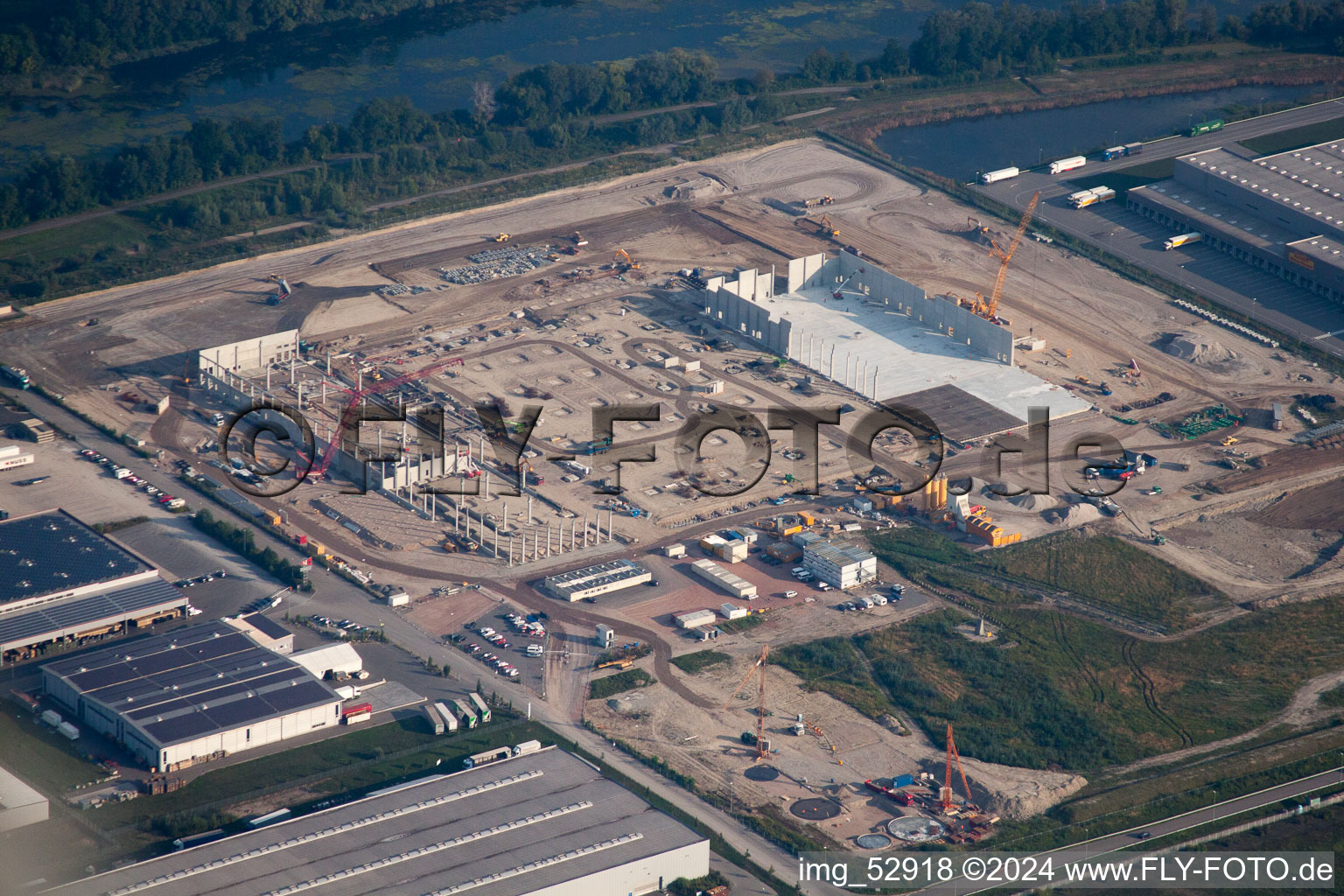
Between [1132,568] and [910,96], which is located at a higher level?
[910,96]

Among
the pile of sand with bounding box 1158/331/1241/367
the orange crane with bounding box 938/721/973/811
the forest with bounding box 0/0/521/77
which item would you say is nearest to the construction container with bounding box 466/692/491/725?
the orange crane with bounding box 938/721/973/811

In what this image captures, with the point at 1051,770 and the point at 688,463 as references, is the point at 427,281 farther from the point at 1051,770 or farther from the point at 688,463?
the point at 1051,770

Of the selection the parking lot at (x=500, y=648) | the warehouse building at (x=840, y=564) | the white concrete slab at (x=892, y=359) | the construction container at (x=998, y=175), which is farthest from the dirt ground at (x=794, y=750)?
the construction container at (x=998, y=175)

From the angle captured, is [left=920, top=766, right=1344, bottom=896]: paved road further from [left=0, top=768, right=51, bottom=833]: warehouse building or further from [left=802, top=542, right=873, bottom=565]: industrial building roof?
[left=0, top=768, right=51, bottom=833]: warehouse building

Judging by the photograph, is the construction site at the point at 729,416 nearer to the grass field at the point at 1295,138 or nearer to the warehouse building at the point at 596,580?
the warehouse building at the point at 596,580

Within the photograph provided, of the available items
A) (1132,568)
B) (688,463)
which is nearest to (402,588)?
(688,463)
